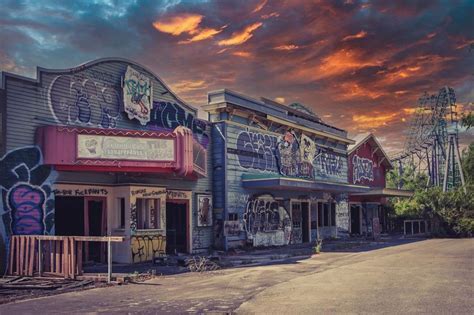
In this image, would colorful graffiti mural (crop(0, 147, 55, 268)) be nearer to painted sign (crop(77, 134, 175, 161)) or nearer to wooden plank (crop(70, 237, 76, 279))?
painted sign (crop(77, 134, 175, 161))

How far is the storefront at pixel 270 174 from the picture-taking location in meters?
24.0

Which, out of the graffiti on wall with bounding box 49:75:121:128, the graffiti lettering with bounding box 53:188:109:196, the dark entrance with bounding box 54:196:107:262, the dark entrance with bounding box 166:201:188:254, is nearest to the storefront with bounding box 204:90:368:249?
the dark entrance with bounding box 166:201:188:254

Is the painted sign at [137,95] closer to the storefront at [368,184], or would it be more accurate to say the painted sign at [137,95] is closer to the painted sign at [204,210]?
the painted sign at [204,210]

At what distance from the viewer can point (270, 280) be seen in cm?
1388

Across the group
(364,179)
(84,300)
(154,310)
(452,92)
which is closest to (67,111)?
(84,300)

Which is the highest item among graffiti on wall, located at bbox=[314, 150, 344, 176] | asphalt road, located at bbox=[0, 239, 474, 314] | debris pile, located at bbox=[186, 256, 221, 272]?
graffiti on wall, located at bbox=[314, 150, 344, 176]

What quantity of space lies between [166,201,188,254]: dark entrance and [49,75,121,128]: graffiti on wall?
15.7 feet

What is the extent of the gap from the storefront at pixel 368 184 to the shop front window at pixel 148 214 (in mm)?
19277

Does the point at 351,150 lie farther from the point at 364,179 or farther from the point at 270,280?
the point at 270,280

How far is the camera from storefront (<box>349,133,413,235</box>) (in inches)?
1469

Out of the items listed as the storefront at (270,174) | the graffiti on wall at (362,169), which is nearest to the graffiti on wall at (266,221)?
the storefront at (270,174)

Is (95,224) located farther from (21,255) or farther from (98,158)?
(21,255)

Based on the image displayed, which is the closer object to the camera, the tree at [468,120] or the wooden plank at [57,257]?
the wooden plank at [57,257]

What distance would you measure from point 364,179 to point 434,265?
23.7 metres
